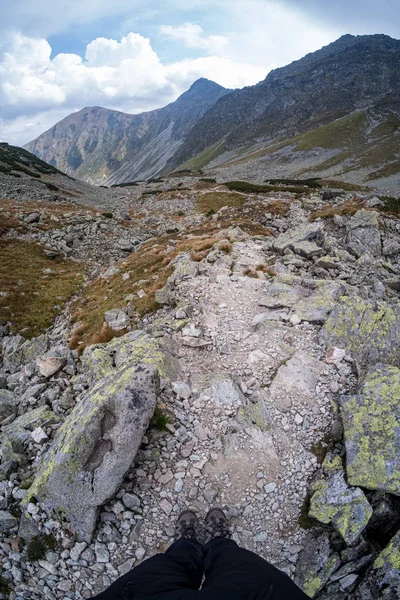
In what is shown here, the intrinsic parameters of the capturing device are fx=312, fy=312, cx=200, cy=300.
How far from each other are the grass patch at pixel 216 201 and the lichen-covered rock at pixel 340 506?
48.0 meters

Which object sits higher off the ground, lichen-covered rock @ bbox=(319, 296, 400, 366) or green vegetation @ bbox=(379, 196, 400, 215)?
green vegetation @ bbox=(379, 196, 400, 215)

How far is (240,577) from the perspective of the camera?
5.19 metres

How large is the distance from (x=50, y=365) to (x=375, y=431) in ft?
40.0

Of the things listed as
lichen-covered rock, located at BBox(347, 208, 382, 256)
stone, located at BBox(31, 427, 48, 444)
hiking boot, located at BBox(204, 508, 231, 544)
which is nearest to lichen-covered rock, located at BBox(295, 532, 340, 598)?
hiking boot, located at BBox(204, 508, 231, 544)

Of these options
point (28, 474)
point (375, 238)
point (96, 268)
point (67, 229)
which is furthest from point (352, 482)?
point (67, 229)

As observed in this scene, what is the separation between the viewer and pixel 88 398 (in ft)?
30.4

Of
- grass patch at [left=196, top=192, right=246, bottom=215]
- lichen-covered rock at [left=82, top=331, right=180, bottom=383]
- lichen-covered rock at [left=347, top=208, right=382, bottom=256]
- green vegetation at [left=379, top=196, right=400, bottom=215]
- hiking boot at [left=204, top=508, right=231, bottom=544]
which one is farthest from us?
grass patch at [left=196, top=192, right=246, bottom=215]

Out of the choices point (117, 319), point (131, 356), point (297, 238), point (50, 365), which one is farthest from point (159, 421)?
point (297, 238)

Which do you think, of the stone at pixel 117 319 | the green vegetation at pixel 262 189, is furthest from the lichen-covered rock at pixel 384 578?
the green vegetation at pixel 262 189

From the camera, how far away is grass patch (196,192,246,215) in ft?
176

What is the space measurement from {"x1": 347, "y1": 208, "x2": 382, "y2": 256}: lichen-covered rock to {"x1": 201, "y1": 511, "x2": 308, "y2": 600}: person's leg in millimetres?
21706

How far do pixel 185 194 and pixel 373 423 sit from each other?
7003 cm

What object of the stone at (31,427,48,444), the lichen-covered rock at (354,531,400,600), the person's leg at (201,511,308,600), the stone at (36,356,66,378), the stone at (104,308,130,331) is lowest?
the lichen-covered rock at (354,531,400,600)

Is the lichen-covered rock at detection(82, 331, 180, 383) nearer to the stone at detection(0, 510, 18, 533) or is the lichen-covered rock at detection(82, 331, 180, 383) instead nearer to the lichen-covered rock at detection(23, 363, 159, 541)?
the lichen-covered rock at detection(23, 363, 159, 541)
